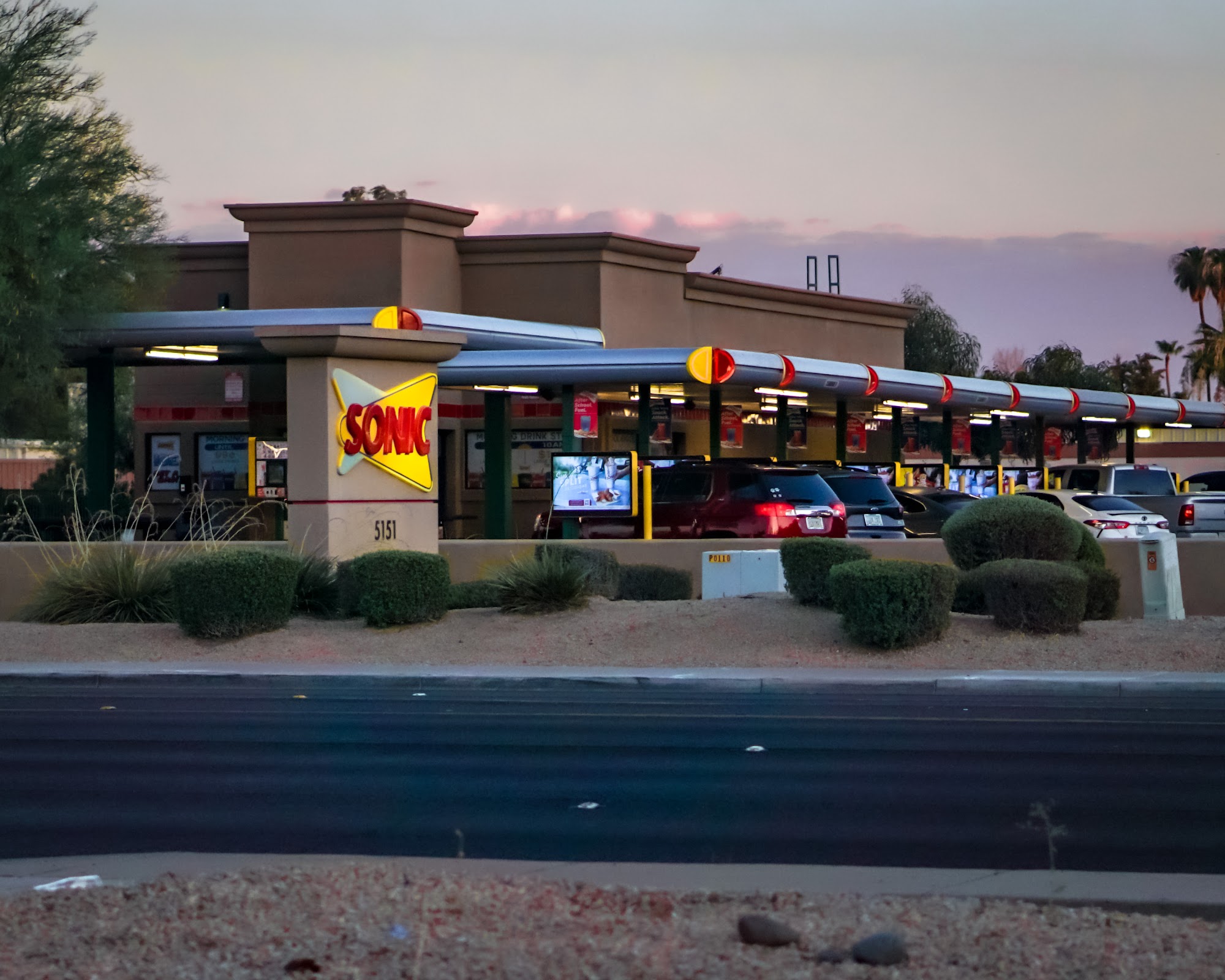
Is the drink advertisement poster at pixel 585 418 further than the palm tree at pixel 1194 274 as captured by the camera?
No

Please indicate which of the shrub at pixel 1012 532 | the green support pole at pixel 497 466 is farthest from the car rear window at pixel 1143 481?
the shrub at pixel 1012 532

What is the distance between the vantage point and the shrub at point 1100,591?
1859 cm

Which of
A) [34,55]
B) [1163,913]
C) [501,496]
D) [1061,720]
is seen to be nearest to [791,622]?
[1061,720]

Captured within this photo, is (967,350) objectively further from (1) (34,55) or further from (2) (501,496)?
(1) (34,55)

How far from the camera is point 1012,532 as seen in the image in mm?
18234

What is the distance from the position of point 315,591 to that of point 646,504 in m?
6.24

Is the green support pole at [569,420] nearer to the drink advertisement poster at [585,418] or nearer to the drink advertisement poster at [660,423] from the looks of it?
the drink advertisement poster at [585,418]

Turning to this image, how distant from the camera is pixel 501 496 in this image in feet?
103

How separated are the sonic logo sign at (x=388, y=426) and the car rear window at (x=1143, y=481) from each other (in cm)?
1802

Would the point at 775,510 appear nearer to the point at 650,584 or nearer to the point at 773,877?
the point at 650,584

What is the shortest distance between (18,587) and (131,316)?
8.22 metres

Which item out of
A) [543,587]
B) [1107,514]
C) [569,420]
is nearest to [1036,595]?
[543,587]

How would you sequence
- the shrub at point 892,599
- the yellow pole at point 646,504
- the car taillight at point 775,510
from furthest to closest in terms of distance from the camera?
the yellow pole at point 646,504 < the car taillight at point 775,510 < the shrub at point 892,599

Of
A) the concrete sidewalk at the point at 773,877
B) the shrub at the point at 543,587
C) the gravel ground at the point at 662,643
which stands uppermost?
the shrub at the point at 543,587
